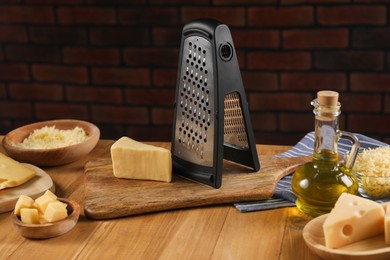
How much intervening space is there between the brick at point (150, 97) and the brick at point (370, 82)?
2.64 ft

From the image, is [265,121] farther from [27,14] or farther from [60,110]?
[27,14]

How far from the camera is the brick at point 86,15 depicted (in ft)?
9.87

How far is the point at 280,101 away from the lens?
2.98 meters

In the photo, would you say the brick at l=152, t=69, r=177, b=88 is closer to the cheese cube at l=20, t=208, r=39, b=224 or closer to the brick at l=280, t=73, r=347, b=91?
the brick at l=280, t=73, r=347, b=91

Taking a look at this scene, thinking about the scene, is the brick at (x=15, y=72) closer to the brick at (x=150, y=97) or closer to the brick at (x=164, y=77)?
the brick at (x=150, y=97)

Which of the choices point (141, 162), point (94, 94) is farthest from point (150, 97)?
point (141, 162)

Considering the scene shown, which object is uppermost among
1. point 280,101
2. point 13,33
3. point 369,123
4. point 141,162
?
point 13,33

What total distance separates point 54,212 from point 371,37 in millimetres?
1841

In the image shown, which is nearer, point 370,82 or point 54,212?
point 54,212

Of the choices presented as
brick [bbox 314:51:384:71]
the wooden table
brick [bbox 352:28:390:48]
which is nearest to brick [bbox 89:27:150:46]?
brick [bbox 314:51:384:71]

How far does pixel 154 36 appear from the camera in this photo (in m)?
3.00

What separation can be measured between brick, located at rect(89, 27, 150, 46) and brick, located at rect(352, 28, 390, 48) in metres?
0.90

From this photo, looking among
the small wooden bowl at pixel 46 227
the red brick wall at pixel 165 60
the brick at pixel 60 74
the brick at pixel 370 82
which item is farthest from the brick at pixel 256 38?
the small wooden bowl at pixel 46 227

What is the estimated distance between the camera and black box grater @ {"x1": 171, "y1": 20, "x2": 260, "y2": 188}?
4.94 feet
